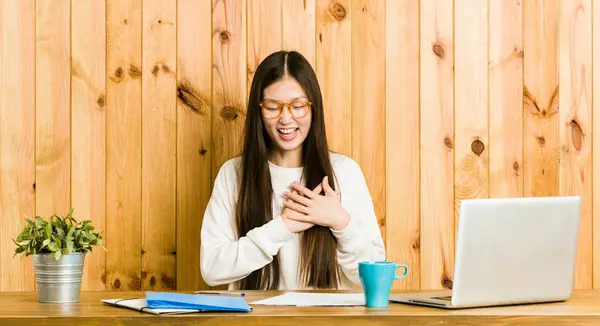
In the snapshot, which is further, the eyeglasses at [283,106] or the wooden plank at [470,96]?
the wooden plank at [470,96]

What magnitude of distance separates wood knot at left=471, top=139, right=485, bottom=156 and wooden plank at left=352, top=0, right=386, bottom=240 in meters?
0.32

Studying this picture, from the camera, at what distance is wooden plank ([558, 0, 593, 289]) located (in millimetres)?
2686

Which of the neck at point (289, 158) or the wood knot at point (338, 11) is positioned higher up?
the wood knot at point (338, 11)

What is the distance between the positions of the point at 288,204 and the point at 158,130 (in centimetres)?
63

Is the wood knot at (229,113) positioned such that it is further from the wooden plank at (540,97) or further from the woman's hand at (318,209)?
the wooden plank at (540,97)

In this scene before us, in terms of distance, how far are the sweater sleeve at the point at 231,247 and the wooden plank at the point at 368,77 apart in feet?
1.83

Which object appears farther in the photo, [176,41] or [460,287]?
[176,41]

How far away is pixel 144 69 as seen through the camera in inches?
A: 103

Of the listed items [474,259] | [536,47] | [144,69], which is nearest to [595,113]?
[536,47]

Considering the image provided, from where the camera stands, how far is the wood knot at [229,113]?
2643mm

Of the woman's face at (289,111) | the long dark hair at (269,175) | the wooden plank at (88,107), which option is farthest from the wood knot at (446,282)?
the wooden plank at (88,107)

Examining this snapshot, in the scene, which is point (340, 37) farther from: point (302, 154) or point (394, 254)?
point (394, 254)

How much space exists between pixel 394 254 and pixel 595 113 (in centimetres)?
A: 88

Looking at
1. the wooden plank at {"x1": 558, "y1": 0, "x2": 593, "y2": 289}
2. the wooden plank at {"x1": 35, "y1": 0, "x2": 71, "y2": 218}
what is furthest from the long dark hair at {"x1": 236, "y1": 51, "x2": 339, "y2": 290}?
the wooden plank at {"x1": 558, "y1": 0, "x2": 593, "y2": 289}
